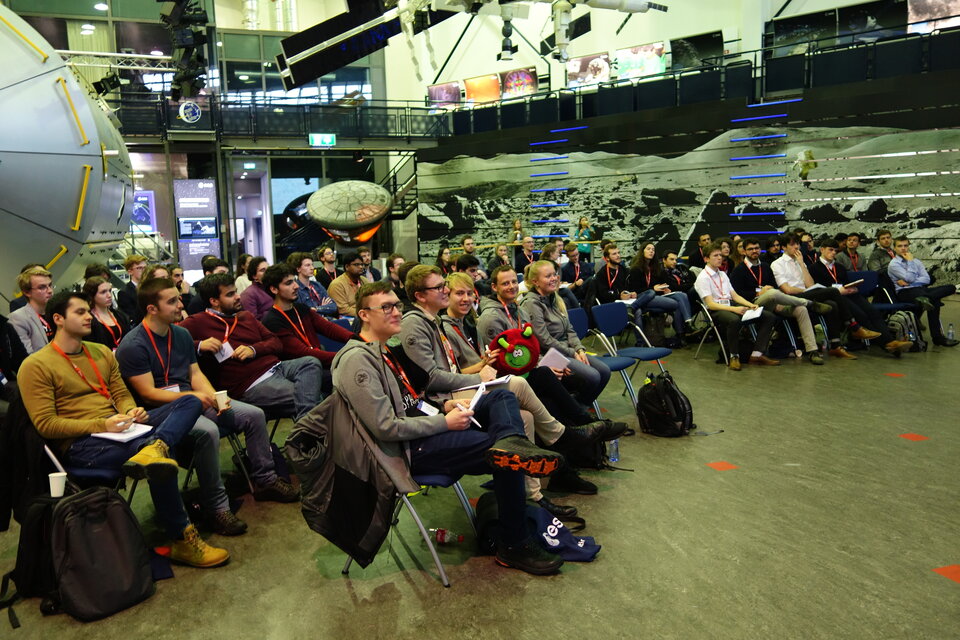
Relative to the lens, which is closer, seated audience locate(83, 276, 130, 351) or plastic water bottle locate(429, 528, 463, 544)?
plastic water bottle locate(429, 528, 463, 544)

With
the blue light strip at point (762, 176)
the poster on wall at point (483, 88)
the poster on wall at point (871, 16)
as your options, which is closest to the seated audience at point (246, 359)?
the blue light strip at point (762, 176)

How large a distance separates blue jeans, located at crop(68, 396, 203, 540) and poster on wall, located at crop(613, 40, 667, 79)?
15216 mm

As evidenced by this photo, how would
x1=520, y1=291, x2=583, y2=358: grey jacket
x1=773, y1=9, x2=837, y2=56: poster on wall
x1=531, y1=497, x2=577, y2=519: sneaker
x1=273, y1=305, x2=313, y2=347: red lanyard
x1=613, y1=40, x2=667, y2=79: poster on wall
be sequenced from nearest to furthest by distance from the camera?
x1=531, y1=497, x2=577, y2=519: sneaker, x1=273, y1=305, x2=313, y2=347: red lanyard, x1=520, y1=291, x2=583, y2=358: grey jacket, x1=773, y1=9, x2=837, y2=56: poster on wall, x1=613, y1=40, x2=667, y2=79: poster on wall

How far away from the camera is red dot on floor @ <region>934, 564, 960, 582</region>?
304 cm

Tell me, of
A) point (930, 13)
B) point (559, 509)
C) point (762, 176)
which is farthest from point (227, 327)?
point (930, 13)

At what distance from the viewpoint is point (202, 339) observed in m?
4.61

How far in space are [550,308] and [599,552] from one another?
2.44 meters

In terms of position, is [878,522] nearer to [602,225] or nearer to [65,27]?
[602,225]

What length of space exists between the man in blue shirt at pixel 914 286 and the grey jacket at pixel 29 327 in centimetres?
892

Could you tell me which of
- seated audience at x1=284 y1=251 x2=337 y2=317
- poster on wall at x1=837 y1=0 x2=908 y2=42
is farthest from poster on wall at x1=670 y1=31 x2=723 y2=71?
seated audience at x1=284 y1=251 x2=337 y2=317

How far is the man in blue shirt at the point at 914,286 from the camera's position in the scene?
343 inches

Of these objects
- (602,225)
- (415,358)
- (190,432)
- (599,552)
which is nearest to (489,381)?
(415,358)

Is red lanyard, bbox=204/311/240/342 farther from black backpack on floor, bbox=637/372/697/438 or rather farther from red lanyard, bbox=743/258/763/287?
red lanyard, bbox=743/258/763/287

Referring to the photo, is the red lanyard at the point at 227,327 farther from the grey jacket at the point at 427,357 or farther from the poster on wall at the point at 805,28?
the poster on wall at the point at 805,28
